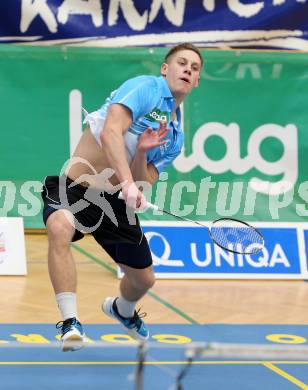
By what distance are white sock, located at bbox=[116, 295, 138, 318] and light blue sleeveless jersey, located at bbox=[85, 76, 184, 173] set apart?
34.2 inches

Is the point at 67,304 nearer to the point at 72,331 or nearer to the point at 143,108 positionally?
the point at 72,331

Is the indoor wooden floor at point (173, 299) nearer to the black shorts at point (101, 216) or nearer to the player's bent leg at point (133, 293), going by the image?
the player's bent leg at point (133, 293)

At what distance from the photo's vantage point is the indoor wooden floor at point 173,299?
19.3 ft

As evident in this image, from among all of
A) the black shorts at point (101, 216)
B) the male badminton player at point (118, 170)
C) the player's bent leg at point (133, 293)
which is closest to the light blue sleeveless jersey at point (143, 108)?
the male badminton player at point (118, 170)

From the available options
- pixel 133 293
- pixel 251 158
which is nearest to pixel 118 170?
pixel 133 293

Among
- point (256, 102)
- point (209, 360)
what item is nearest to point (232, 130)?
point (256, 102)

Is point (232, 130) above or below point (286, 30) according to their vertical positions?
below

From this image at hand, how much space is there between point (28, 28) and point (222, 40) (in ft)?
6.67

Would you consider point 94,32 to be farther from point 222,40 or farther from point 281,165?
point 281,165

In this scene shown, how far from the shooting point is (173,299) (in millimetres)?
6488

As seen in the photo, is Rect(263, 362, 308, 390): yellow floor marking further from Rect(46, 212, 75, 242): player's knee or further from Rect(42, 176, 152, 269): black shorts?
Rect(46, 212, 75, 242): player's knee

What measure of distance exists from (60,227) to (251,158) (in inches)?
179

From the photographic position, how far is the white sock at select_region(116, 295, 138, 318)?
5.04 meters

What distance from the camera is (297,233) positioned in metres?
7.55
